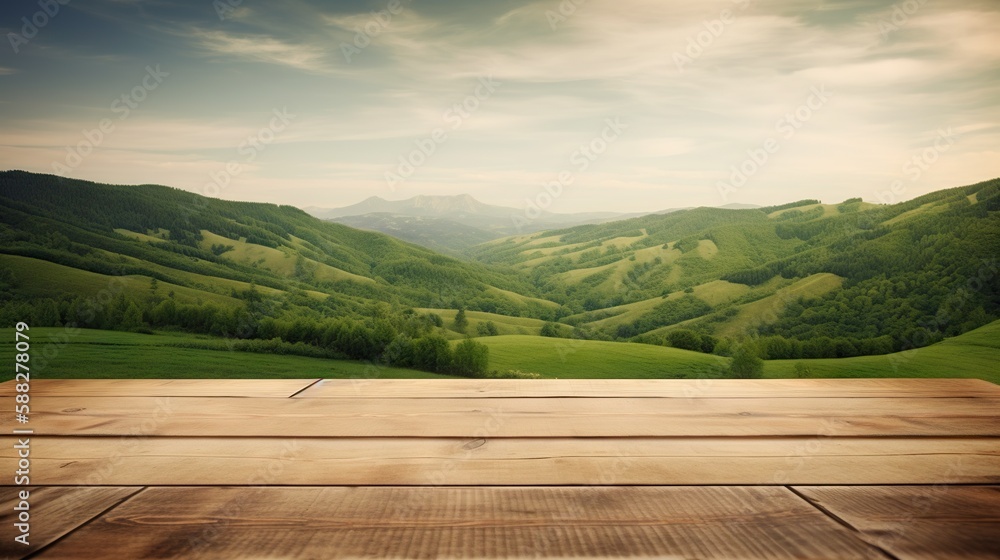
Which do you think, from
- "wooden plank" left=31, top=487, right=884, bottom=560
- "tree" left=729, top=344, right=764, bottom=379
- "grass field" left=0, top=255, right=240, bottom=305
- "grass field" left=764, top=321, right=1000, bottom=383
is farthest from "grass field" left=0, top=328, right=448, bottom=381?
"grass field" left=764, top=321, right=1000, bottom=383

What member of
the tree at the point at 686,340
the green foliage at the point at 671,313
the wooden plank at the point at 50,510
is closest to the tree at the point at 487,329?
the tree at the point at 686,340

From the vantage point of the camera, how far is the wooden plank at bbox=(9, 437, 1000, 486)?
122 cm

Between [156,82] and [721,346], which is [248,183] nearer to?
[156,82]

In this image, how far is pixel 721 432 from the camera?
1.57m

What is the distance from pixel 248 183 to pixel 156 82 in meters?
9.29

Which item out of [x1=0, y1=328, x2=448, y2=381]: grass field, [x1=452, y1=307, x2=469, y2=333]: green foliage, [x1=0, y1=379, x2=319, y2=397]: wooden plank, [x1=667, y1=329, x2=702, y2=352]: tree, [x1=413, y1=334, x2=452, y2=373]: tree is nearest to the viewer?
[x1=0, y1=379, x2=319, y2=397]: wooden plank

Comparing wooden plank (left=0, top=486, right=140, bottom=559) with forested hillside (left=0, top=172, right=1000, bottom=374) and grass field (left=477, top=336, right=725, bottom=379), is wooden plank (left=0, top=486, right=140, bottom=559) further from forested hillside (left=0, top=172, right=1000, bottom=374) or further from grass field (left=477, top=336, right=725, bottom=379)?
grass field (left=477, top=336, right=725, bottom=379)

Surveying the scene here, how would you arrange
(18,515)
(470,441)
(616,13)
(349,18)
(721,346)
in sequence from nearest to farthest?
1. (18,515)
2. (470,441)
3. (616,13)
4. (349,18)
5. (721,346)

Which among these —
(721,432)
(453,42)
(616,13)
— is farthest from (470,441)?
(453,42)

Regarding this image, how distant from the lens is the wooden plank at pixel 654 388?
204 centimetres

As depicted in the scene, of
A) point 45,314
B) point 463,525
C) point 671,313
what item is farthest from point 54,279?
point 671,313

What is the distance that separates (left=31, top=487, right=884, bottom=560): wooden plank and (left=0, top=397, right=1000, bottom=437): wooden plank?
17.1 inches

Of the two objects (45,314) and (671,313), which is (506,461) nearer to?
(45,314)

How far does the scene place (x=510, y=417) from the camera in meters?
1.72
